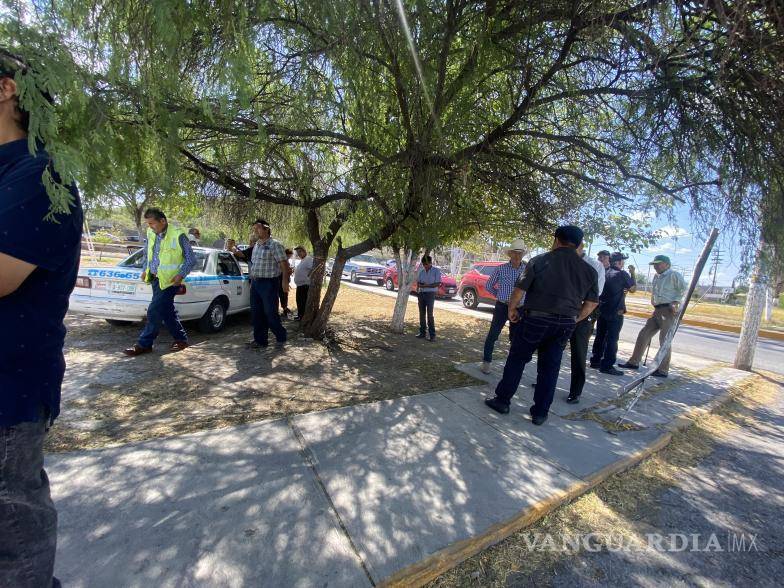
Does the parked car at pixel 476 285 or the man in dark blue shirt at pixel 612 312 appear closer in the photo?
the man in dark blue shirt at pixel 612 312

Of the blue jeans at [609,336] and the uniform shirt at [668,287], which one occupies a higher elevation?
the uniform shirt at [668,287]

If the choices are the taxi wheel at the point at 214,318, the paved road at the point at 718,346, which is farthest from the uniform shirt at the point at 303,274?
the paved road at the point at 718,346

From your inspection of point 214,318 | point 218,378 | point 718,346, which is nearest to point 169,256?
point 218,378

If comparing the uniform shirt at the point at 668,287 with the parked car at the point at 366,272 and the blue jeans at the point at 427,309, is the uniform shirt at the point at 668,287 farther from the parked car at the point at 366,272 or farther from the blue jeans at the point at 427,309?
the parked car at the point at 366,272

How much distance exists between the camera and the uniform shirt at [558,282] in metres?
3.24

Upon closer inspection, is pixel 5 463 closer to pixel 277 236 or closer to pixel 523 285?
pixel 523 285

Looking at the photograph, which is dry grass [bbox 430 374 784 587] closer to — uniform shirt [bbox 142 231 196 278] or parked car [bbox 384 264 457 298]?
uniform shirt [bbox 142 231 196 278]

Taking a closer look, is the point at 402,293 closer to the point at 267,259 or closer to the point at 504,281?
the point at 504,281

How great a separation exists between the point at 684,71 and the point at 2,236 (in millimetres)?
4433

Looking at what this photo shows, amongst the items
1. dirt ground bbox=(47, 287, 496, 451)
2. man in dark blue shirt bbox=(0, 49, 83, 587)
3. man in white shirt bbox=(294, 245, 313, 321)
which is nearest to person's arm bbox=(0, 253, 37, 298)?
man in dark blue shirt bbox=(0, 49, 83, 587)

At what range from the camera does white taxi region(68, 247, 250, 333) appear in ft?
17.4

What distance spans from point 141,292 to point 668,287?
7963 mm

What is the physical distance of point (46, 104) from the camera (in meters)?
1.18

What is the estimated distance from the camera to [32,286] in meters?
1.23
